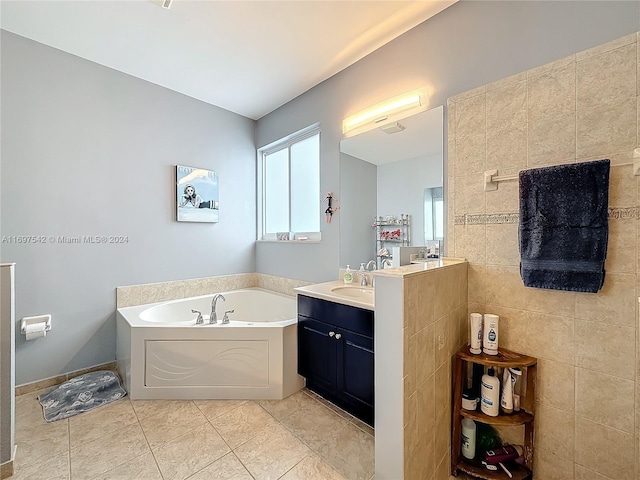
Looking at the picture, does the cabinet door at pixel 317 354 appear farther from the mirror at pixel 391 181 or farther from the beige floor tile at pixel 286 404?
the mirror at pixel 391 181

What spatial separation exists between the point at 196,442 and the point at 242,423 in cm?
29

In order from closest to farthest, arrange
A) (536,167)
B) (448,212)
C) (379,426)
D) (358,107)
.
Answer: (379,426), (536,167), (448,212), (358,107)

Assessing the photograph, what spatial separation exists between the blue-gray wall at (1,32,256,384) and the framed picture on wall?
3.3 inches

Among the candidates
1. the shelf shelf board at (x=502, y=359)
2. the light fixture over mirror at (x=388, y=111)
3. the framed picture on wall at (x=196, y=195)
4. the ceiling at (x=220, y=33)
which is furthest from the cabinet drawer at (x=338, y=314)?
the ceiling at (x=220, y=33)

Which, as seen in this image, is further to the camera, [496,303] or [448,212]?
[448,212]

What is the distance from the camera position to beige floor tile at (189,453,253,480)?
1419mm

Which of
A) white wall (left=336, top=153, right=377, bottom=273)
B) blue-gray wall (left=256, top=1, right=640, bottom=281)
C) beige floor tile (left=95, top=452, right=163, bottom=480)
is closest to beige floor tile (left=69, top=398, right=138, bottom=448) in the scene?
beige floor tile (left=95, top=452, right=163, bottom=480)

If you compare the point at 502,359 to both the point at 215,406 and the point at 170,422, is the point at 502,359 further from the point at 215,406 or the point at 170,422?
the point at 170,422

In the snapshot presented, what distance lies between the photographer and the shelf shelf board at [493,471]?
1.37m

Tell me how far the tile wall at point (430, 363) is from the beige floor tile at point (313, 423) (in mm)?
652

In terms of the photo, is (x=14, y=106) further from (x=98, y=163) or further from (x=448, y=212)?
(x=448, y=212)

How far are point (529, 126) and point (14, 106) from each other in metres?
3.52

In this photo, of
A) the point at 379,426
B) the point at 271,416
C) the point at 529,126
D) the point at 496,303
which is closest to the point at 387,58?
the point at 529,126

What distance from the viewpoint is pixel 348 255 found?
2523mm
